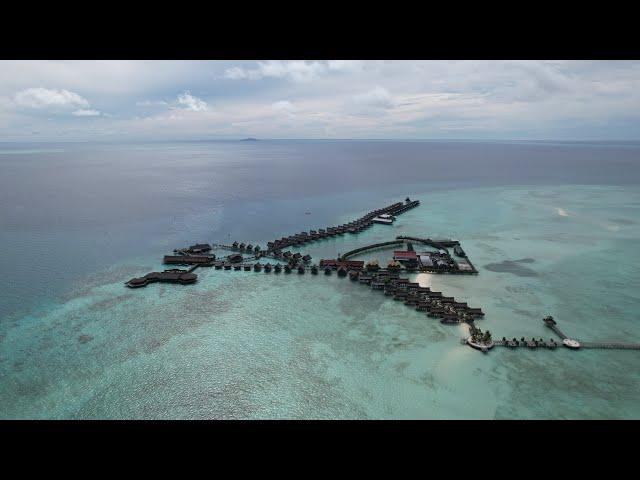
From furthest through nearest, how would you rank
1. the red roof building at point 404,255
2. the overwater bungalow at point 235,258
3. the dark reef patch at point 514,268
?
the overwater bungalow at point 235,258 < the red roof building at point 404,255 < the dark reef patch at point 514,268

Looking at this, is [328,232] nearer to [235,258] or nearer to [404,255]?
[404,255]

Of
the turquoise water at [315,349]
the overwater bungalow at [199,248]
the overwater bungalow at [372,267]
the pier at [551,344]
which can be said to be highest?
the overwater bungalow at [372,267]

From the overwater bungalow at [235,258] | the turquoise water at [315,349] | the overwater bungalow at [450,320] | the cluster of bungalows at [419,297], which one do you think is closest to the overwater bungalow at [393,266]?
the cluster of bungalows at [419,297]

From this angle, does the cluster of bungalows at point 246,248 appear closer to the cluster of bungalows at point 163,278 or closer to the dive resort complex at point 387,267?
the dive resort complex at point 387,267

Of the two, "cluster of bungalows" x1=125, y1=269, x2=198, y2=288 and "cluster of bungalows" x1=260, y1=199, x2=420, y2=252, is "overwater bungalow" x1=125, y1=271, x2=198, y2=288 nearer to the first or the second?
"cluster of bungalows" x1=125, y1=269, x2=198, y2=288

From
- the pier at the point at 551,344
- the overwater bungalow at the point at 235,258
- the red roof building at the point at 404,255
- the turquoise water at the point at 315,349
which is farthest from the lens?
the overwater bungalow at the point at 235,258
